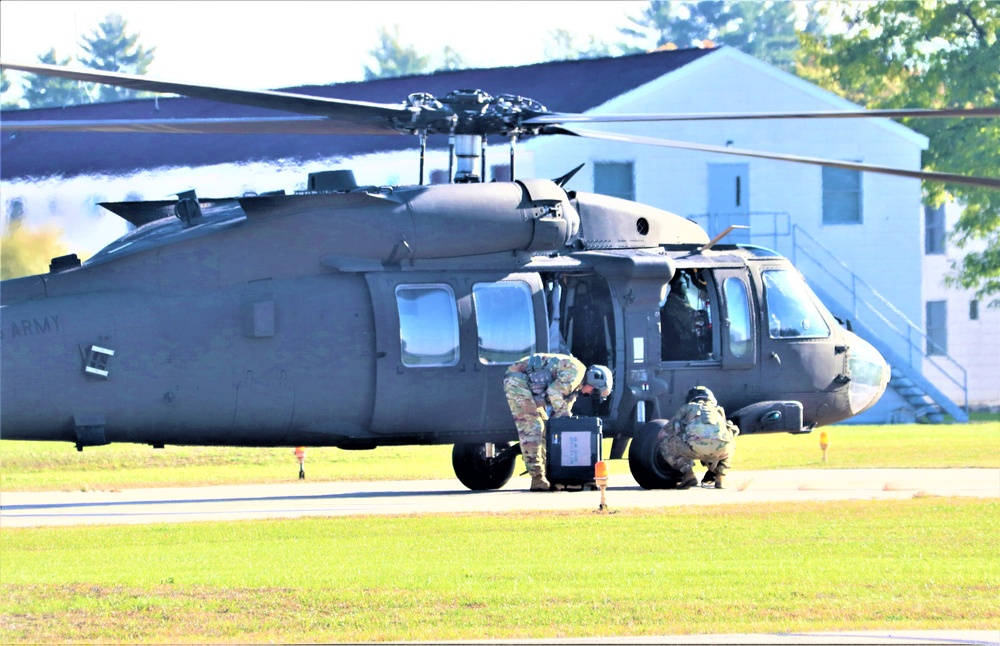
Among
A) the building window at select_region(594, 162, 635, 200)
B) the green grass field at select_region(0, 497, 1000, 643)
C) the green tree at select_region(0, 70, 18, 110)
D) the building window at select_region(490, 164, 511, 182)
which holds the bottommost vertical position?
the green grass field at select_region(0, 497, 1000, 643)

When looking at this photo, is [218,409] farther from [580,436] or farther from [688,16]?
[688,16]

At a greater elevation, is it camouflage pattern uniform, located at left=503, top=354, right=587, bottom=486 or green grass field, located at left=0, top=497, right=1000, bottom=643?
camouflage pattern uniform, located at left=503, top=354, right=587, bottom=486

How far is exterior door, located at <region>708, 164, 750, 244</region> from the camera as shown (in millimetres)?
44562

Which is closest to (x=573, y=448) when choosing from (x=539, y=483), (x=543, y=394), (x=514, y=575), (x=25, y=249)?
(x=543, y=394)

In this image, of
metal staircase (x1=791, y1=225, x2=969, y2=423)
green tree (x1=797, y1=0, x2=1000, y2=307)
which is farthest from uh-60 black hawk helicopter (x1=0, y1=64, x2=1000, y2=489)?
green tree (x1=797, y1=0, x2=1000, y2=307)

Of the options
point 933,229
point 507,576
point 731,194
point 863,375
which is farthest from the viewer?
point 933,229

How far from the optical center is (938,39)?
2008 inches

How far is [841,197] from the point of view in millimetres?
46375

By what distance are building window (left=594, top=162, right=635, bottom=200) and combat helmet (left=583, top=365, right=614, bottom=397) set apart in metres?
22.6

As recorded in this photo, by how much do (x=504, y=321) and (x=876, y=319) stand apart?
90.4ft

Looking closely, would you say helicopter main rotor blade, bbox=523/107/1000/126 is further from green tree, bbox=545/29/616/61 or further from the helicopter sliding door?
green tree, bbox=545/29/616/61

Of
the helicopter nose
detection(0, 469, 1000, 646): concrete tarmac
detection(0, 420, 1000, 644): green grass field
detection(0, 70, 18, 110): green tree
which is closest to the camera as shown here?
detection(0, 420, 1000, 644): green grass field

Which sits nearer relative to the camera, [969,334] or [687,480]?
[687,480]

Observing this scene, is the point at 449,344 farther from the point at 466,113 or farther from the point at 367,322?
the point at 466,113
